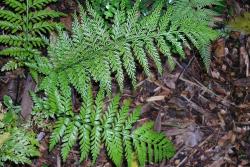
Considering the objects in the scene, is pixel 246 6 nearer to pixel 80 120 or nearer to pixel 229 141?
pixel 229 141

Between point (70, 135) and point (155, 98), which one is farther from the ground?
point (155, 98)

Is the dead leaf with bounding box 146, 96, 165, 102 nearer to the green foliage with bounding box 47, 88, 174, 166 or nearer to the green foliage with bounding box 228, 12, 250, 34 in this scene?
the green foliage with bounding box 47, 88, 174, 166

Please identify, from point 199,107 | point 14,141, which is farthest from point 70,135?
point 199,107

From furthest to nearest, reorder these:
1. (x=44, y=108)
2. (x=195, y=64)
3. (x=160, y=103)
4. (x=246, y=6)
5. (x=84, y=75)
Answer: (x=246, y=6), (x=195, y=64), (x=160, y=103), (x=44, y=108), (x=84, y=75)

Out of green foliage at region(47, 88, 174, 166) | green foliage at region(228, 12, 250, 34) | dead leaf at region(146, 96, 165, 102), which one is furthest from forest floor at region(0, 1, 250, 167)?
green foliage at region(47, 88, 174, 166)

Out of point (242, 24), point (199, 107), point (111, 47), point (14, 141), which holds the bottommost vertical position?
point (14, 141)

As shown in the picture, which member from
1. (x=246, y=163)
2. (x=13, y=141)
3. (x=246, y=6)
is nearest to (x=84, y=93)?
(x=13, y=141)

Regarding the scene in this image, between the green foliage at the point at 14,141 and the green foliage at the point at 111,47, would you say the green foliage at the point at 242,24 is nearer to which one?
the green foliage at the point at 111,47

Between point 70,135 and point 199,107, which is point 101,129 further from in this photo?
point 199,107
